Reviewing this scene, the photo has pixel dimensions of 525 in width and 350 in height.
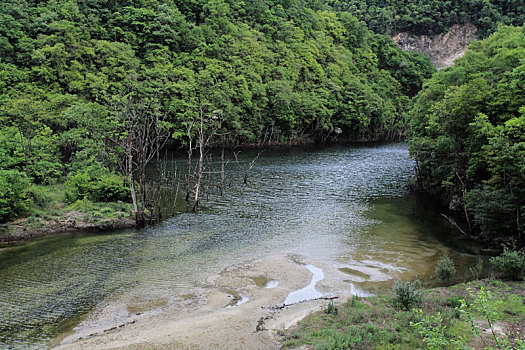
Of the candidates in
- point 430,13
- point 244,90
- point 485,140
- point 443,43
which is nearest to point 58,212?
point 485,140

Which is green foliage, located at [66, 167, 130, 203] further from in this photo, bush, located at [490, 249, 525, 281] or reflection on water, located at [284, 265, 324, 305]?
bush, located at [490, 249, 525, 281]

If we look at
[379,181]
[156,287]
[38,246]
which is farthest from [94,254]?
[379,181]

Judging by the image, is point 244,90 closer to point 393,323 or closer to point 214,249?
point 214,249

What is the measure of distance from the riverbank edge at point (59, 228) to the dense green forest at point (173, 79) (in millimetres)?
1436

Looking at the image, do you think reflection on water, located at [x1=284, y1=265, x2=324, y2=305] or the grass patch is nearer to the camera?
reflection on water, located at [x1=284, y1=265, x2=324, y2=305]

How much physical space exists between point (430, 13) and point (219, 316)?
15800 centimetres

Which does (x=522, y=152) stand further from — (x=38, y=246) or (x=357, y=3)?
(x=357, y=3)

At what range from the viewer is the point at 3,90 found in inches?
1892

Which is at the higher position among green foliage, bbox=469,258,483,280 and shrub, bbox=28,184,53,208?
shrub, bbox=28,184,53,208

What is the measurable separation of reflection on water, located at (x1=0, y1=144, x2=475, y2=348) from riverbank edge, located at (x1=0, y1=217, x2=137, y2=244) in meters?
0.99

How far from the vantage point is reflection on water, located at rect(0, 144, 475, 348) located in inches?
635

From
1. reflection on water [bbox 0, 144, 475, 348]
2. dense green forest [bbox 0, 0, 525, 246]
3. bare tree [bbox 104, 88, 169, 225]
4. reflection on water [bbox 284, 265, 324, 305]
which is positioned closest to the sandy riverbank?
reflection on water [bbox 284, 265, 324, 305]

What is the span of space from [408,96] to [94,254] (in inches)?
4602

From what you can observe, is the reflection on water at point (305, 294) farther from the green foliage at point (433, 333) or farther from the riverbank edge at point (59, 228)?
the riverbank edge at point (59, 228)
